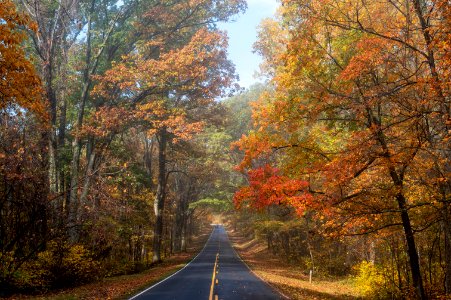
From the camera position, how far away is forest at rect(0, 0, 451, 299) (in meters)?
9.38

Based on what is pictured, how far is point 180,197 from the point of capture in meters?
43.6

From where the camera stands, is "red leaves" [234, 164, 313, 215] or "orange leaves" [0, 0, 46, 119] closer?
"orange leaves" [0, 0, 46, 119]

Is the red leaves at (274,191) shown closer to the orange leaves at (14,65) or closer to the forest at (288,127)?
the forest at (288,127)

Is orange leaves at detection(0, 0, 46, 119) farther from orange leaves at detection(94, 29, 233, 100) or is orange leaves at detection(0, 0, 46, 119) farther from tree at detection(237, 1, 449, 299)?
orange leaves at detection(94, 29, 233, 100)

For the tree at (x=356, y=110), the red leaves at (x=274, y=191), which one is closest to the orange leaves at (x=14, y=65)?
the red leaves at (x=274, y=191)

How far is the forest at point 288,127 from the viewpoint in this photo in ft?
30.8

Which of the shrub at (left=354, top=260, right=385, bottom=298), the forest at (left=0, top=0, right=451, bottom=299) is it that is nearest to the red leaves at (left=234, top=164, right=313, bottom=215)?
the forest at (left=0, top=0, right=451, bottom=299)

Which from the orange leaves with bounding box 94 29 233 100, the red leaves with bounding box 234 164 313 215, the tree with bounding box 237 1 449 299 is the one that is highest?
the orange leaves with bounding box 94 29 233 100

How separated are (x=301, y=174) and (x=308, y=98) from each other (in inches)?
104

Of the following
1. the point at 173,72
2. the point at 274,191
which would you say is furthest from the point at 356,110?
the point at 173,72

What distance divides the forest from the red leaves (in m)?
0.06

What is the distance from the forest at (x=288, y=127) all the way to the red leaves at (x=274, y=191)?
0.06m

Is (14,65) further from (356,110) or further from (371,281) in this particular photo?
(371,281)

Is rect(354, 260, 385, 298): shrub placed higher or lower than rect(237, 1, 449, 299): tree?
lower
